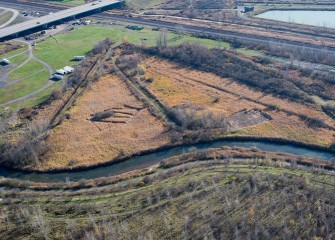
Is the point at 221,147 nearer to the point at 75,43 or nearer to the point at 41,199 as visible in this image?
the point at 41,199

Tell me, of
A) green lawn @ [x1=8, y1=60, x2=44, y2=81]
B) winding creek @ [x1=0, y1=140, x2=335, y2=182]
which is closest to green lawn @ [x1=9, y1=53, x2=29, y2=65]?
green lawn @ [x1=8, y1=60, x2=44, y2=81]

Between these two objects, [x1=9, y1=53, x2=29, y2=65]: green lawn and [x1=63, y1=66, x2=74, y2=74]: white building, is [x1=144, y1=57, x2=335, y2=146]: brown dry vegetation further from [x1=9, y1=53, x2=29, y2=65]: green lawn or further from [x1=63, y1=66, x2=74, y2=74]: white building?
[x1=9, y1=53, x2=29, y2=65]: green lawn

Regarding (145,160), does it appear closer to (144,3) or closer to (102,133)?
(102,133)

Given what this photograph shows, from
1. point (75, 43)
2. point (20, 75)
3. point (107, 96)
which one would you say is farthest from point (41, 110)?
point (75, 43)

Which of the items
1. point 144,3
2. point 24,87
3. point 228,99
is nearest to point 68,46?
point 24,87

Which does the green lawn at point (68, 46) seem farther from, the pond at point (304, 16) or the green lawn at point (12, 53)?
the pond at point (304, 16)

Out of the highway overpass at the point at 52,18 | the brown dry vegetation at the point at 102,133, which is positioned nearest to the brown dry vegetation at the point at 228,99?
the brown dry vegetation at the point at 102,133
